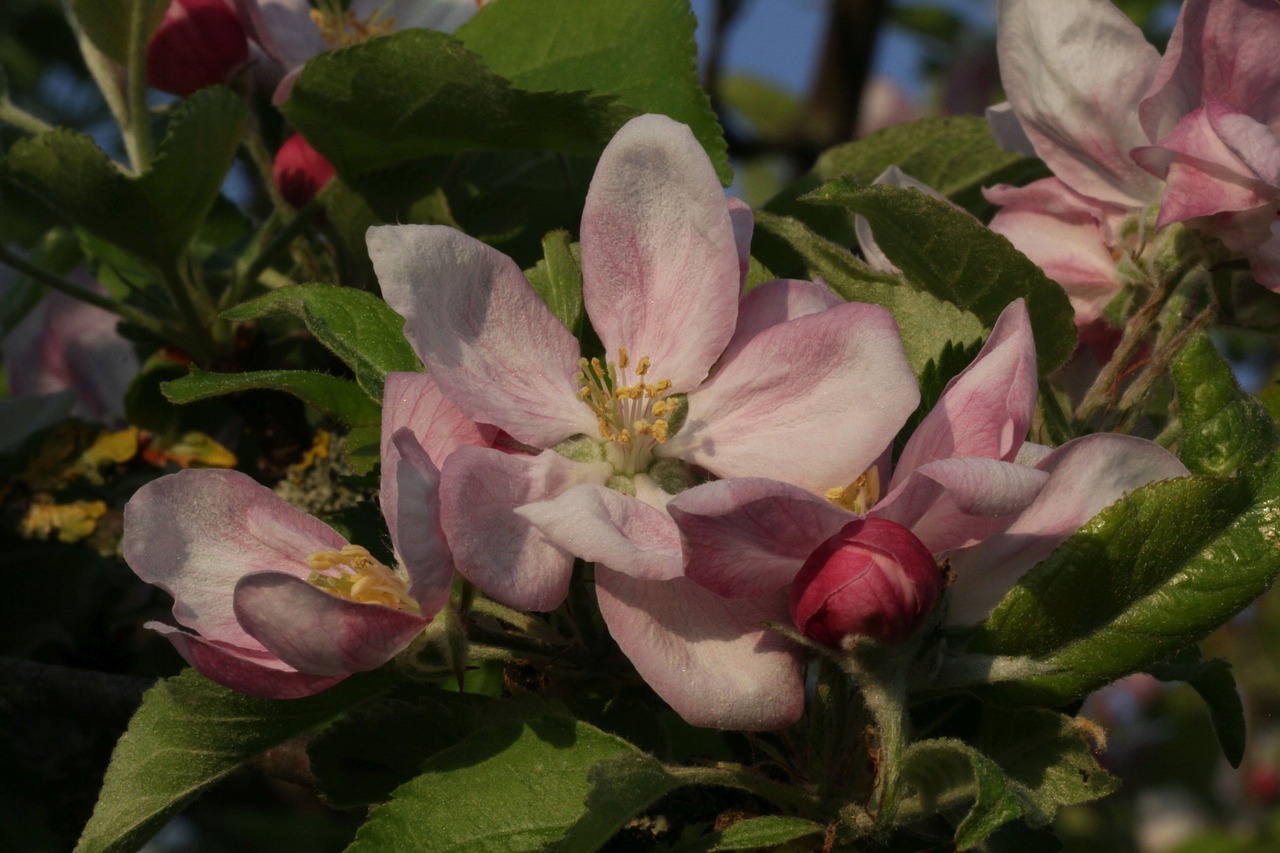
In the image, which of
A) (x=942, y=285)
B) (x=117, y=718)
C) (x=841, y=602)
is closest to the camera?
Answer: (x=841, y=602)

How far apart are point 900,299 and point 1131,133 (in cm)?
26

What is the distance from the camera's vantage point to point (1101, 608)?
0.84 m

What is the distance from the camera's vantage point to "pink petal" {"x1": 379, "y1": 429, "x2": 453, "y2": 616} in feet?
2.45

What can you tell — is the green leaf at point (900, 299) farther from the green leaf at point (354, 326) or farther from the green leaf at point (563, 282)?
the green leaf at point (354, 326)

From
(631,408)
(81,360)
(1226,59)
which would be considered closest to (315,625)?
(631,408)

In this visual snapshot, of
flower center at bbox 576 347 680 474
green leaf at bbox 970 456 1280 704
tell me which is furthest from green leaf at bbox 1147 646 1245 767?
flower center at bbox 576 347 680 474

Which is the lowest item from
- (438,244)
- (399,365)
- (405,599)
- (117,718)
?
(117,718)

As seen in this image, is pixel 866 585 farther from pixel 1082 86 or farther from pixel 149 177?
pixel 149 177

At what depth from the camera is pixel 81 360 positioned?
181 cm

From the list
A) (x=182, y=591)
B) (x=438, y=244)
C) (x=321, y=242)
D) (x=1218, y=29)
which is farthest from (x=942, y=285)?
Result: (x=321, y=242)

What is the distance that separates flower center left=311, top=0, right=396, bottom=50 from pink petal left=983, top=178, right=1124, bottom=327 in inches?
27.7

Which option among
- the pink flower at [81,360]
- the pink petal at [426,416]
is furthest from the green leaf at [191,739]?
the pink flower at [81,360]

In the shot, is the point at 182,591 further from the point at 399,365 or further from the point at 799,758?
the point at 799,758

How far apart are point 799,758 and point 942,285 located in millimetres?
324
